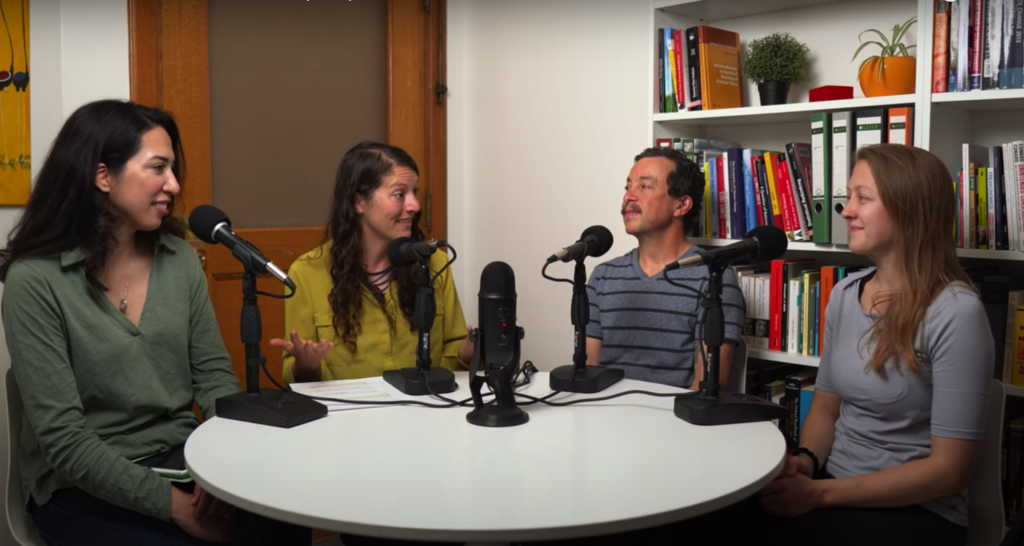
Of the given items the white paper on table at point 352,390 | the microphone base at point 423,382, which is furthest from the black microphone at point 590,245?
the white paper on table at point 352,390

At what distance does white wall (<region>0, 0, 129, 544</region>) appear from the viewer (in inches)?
104

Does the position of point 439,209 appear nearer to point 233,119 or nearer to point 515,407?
point 233,119

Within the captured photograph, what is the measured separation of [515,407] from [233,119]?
6.44 feet

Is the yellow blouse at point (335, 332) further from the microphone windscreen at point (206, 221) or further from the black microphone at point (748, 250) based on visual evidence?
the black microphone at point (748, 250)

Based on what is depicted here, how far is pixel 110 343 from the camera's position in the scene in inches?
69.6

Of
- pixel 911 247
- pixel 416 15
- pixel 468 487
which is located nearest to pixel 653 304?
pixel 911 247

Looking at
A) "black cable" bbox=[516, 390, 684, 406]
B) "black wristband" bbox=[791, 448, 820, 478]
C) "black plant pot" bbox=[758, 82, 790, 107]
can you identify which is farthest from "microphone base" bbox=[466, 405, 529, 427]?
"black plant pot" bbox=[758, 82, 790, 107]

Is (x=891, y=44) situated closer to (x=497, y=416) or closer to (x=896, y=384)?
(x=896, y=384)

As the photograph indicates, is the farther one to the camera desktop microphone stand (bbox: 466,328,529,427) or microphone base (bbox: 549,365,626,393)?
microphone base (bbox: 549,365,626,393)

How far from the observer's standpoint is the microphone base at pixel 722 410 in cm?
163

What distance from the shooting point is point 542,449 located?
1472mm

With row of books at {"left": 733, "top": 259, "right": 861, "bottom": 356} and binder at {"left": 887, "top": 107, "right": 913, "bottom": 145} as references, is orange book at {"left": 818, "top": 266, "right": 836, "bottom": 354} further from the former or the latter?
binder at {"left": 887, "top": 107, "right": 913, "bottom": 145}

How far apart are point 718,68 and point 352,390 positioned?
4.93ft

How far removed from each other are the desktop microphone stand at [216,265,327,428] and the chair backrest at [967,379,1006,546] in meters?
1.35
